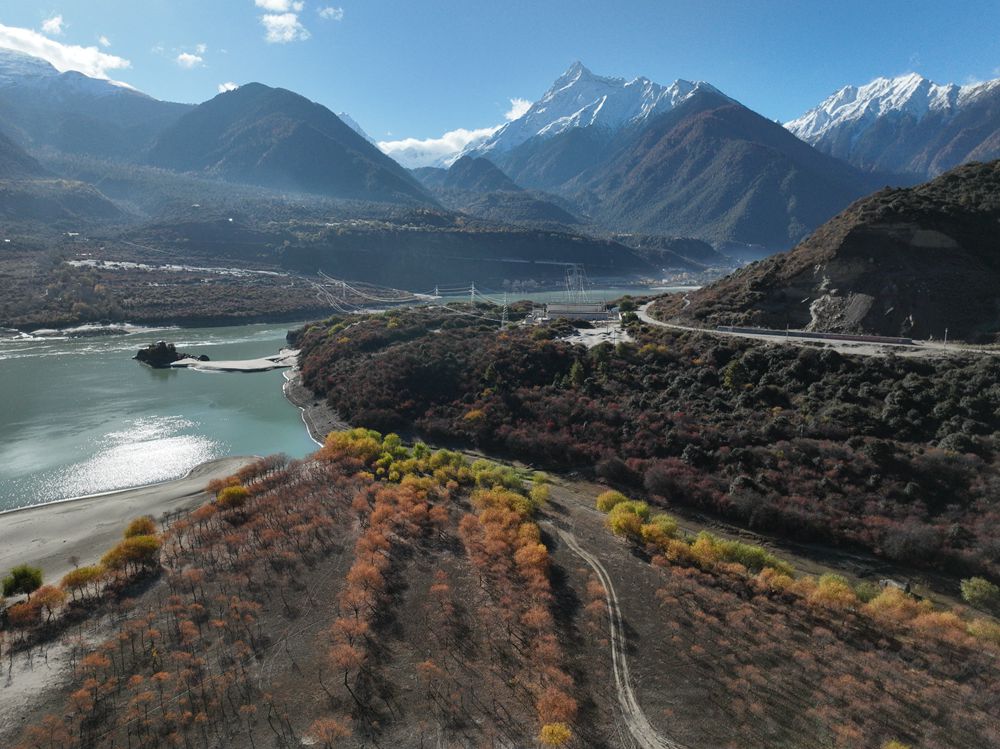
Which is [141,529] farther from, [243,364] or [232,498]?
[243,364]

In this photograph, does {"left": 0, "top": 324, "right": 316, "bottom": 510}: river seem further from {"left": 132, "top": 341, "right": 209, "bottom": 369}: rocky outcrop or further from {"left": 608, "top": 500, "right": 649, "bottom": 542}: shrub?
{"left": 608, "top": 500, "right": 649, "bottom": 542}: shrub

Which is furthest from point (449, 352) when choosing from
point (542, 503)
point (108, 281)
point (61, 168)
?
point (61, 168)

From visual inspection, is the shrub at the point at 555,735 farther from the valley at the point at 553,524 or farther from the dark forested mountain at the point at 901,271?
the dark forested mountain at the point at 901,271

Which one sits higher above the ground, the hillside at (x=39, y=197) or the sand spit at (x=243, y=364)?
the hillside at (x=39, y=197)

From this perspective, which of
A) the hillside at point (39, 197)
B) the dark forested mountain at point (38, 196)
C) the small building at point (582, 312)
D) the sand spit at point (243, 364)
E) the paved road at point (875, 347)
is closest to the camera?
the paved road at point (875, 347)

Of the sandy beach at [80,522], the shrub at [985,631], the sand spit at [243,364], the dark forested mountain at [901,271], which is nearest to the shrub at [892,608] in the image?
the shrub at [985,631]

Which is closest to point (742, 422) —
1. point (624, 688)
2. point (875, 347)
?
point (875, 347)

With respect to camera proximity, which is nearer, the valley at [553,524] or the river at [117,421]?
the valley at [553,524]
